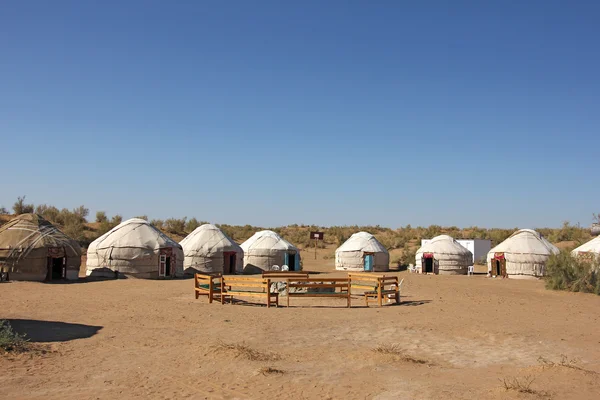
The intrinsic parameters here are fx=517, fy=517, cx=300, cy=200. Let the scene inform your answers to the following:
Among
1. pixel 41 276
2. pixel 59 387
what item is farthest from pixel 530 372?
pixel 41 276

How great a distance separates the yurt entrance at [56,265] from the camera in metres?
22.0

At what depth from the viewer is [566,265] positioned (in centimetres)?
2164

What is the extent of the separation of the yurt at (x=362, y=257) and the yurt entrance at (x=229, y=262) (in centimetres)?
→ 744

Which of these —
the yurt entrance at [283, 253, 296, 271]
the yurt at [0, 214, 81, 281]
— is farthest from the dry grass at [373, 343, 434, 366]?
the yurt entrance at [283, 253, 296, 271]

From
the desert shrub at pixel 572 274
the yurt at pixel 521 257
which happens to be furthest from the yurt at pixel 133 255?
the yurt at pixel 521 257

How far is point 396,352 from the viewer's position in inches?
365

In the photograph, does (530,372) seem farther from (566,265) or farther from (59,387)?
(566,265)

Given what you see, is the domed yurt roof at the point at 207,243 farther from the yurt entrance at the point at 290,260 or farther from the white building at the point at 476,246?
the white building at the point at 476,246

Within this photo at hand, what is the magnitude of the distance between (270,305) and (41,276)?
11.6m

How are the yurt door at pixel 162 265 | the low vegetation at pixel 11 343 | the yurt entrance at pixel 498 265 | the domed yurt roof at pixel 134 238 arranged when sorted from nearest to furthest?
the low vegetation at pixel 11 343 < the domed yurt roof at pixel 134 238 < the yurt door at pixel 162 265 < the yurt entrance at pixel 498 265

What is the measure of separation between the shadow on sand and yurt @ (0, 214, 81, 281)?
1057 cm

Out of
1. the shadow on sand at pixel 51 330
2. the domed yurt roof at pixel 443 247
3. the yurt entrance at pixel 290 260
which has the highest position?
the domed yurt roof at pixel 443 247

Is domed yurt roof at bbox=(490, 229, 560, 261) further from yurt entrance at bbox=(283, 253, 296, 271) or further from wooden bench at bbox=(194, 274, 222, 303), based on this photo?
wooden bench at bbox=(194, 274, 222, 303)

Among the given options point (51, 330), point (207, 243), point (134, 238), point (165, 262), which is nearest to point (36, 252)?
point (134, 238)
